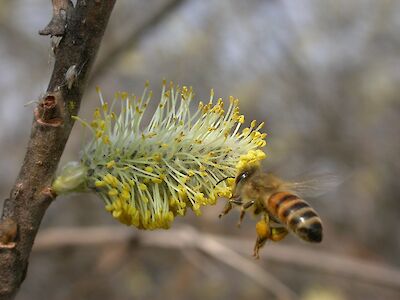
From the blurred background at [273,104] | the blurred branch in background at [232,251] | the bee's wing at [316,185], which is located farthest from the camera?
the blurred background at [273,104]

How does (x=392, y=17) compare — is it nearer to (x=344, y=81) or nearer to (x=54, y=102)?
(x=344, y=81)

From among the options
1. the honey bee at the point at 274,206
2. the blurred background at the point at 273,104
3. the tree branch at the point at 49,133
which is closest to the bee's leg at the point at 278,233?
the honey bee at the point at 274,206

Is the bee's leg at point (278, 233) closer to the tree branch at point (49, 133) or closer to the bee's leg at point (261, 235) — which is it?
the bee's leg at point (261, 235)

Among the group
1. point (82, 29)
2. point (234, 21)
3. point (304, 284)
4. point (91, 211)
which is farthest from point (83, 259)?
point (82, 29)

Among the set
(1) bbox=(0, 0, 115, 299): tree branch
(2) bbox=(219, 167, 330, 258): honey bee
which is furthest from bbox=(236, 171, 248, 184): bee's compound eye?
(1) bbox=(0, 0, 115, 299): tree branch

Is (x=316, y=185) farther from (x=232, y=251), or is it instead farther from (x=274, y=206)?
(x=232, y=251)

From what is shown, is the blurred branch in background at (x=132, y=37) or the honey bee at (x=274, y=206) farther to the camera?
the blurred branch in background at (x=132, y=37)

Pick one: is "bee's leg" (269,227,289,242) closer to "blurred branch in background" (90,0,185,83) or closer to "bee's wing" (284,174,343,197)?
"bee's wing" (284,174,343,197)
